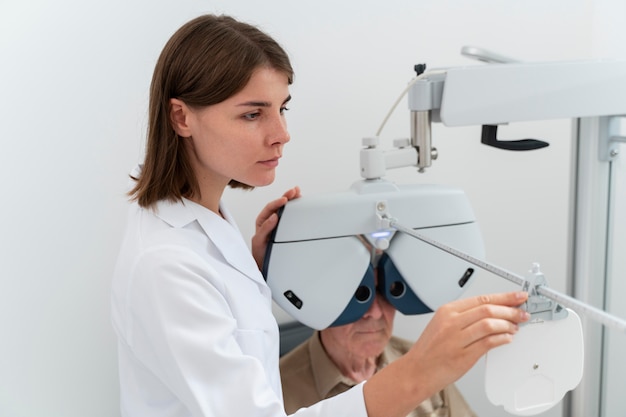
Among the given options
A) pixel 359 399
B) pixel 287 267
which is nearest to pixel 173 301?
pixel 359 399

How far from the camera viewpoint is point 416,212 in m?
1.47

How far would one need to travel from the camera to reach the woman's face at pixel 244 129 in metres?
1.15

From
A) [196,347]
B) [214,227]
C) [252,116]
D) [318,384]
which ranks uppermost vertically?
[252,116]

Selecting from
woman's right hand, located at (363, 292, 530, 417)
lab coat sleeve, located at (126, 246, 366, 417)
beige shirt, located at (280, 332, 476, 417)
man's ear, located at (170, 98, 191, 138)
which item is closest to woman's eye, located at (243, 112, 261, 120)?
man's ear, located at (170, 98, 191, 138)

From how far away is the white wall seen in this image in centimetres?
160

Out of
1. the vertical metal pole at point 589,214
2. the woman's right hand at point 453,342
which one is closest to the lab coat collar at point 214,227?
the woman's right hand at point 453,342

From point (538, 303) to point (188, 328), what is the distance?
1.73 ft

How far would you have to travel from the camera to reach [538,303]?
0.92 metres

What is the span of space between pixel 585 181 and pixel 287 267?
675mm

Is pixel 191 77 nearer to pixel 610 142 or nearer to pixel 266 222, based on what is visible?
pixel 266 222

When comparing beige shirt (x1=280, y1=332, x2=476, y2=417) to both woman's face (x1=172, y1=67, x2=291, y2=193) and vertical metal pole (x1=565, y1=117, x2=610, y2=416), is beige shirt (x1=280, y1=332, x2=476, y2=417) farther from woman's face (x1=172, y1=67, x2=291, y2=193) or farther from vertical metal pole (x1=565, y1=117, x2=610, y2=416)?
woman's face (x1=172, y1=67, x2=291, y2=193)

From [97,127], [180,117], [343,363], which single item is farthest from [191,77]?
[343,363]

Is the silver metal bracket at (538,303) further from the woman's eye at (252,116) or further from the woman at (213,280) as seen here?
the woman's eye at (252,116)

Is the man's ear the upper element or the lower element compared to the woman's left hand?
upper
